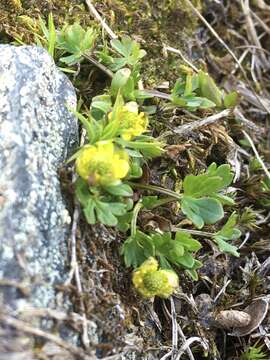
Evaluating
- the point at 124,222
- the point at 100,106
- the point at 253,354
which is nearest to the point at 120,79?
the point at 100,106

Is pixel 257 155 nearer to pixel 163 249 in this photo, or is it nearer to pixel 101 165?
pixel 163 249

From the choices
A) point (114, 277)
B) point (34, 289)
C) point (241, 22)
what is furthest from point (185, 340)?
point (241, 22)

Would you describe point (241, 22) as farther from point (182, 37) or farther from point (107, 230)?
point (107, 230)

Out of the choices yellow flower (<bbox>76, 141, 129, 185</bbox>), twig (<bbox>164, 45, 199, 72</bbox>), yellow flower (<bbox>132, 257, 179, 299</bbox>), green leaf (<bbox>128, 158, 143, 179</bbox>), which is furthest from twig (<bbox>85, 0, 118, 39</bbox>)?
yellow flower (<bbox>132, 257, 179, 299</bbox>)

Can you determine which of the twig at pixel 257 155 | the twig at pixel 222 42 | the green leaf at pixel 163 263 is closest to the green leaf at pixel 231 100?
the twig at pixel 257 155

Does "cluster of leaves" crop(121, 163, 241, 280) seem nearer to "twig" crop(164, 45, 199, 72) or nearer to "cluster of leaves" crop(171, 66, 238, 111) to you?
"cluster of leaves" crop(171, 66, 238, 111)

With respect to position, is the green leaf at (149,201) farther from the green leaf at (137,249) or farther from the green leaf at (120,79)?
the green leaf at (120,79)
